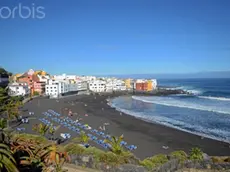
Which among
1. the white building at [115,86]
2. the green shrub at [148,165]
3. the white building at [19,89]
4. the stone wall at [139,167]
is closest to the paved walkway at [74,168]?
the stone wall at [139,167]

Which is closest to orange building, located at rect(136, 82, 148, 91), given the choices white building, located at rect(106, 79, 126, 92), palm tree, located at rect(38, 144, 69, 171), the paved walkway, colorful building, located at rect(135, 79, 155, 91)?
colorful building, located at rect(135, 79, 155, 91)

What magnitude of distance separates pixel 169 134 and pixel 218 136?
4.89 meters

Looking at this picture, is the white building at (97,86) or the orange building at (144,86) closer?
the white building at (97,86)

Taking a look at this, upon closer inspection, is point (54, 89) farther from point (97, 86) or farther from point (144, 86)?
point (144, 86)

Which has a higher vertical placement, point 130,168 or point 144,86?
point 130,168

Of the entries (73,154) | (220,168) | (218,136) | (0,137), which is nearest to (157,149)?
(218,136)

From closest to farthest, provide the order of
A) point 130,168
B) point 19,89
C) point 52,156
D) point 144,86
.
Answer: point 52,156 < point 130,168 < point 19,89 < point 144,86

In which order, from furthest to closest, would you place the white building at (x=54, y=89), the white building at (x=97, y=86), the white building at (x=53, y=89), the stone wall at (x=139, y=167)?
the white building at (x=97, y=86) < the white building at (x=53, y=89) < the white building at (x=54, y=89) < the stone wall at (x=139, y=167)

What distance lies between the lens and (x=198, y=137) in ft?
91.4

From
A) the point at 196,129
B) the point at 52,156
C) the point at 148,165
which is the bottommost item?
the point at 196,129

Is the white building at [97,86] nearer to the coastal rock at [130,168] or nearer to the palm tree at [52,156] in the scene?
the coastal rock at [130,168]

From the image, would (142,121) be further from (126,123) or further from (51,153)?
(51,153)

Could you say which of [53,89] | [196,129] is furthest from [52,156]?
[53,89]

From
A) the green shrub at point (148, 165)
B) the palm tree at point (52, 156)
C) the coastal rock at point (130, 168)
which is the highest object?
the palm tree at point (52, 156)
